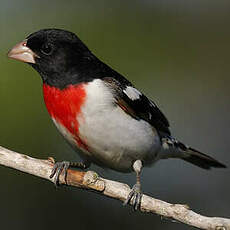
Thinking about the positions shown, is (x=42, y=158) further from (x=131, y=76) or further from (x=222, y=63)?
(x=222, y=63)

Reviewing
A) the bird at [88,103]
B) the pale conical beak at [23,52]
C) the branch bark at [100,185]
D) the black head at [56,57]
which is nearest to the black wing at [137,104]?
the bird at [88,103]

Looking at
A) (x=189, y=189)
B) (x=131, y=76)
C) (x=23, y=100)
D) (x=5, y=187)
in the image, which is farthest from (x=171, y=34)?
(x=5, y=187)

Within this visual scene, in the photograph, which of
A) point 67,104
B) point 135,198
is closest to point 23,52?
point 67,104

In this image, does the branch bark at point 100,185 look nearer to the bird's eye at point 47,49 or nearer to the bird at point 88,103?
the bird at point 88,103

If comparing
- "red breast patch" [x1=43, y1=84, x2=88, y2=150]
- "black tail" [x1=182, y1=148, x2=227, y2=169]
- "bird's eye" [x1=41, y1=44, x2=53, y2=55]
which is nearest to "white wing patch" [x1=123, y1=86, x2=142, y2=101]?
"red breast patch" [x1=43, y1=84, x2=88, y2=150]

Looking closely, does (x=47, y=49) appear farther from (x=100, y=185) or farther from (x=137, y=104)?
(x=100, y=185)
